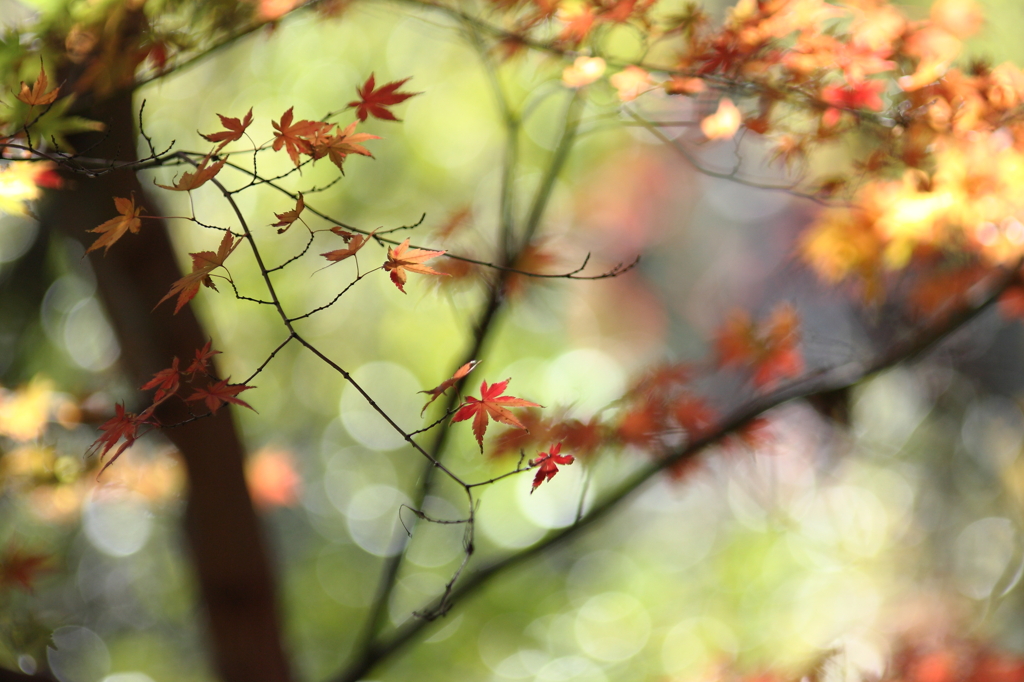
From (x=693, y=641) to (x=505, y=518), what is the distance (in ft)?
6.04

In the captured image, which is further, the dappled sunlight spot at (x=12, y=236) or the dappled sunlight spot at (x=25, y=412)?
the dappled sunlight spot at (x=12, y=236)

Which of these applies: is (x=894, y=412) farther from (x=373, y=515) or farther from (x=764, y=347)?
(x=373, y=515)

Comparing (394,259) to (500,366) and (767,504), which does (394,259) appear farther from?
(767,504)

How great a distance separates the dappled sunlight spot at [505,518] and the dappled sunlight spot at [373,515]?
0.76m

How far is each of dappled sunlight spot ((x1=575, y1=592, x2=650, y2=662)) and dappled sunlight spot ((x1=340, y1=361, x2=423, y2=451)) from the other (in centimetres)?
221

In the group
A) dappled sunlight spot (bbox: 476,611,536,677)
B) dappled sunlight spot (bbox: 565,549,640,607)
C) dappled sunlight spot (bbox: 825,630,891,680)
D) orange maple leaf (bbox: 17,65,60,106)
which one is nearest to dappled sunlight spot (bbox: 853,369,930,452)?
dappled sunlight spot (bbox: 825,630,891,680)

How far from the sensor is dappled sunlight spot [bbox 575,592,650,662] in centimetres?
543

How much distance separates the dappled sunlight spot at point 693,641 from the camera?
512cm

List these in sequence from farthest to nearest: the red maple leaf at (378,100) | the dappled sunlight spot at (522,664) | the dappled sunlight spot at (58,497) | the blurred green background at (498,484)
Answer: the dappled sunlight spot at (522,664) → the blurred green background at (498,484) → the dappled sunlight spot at (58,497) → the red maple leaf at (378,100)

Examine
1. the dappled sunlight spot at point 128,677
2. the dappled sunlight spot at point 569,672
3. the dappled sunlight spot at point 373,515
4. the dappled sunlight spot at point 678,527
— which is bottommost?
the dappled sunlight spot at point 678,527

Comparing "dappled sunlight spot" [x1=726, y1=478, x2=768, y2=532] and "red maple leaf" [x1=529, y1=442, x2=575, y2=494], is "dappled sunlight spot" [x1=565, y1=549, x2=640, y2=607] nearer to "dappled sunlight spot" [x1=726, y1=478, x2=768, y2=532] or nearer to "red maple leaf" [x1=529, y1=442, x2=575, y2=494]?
"dappled sunlight spot" [x1=726, y1=478, x2=768, y2=532]

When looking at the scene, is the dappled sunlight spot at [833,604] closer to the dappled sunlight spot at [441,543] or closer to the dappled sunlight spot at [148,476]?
the dappled sunlight spot at [441,543]

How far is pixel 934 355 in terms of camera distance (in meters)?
4.67

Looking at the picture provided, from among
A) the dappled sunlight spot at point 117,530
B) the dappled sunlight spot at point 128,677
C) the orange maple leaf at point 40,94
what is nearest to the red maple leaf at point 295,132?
the orange maple leaf at point 40,94
